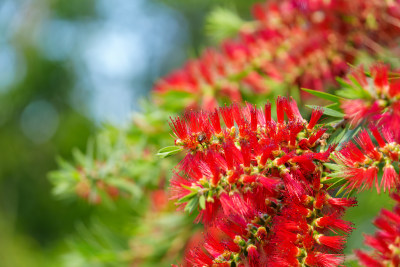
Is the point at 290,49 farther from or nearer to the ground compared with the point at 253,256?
farther from the ground

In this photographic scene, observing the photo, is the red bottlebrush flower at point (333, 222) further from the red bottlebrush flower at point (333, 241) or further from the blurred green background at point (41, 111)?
the blurred green background at point (41, 111)

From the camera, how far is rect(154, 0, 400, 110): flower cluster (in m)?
0.56

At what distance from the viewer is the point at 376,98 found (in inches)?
11.8

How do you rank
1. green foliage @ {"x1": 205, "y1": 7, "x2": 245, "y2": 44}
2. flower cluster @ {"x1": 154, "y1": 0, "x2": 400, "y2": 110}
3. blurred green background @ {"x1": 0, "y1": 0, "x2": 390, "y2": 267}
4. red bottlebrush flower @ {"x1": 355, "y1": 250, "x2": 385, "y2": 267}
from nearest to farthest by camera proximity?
red bottlebrush flower @ {"x1": 355, "y1": 250, "x2": 385, "y2": 267} < flower cluster @ {"x1": 154, "y1": 0, "x2": 400, "y2": 110} < green foliage @ {"x1": 205, "y1": 7, "x2": 245, "y2": 44} < blurred green background @ {"x1": 0, "y1": 0, "x2": 390, "y2": 267}

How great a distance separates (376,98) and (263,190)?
100 millimetres

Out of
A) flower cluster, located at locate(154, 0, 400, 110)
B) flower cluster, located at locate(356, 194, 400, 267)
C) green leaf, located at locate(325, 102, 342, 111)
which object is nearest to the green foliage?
flower cluster, located at locate(154, 0, 400, 110)

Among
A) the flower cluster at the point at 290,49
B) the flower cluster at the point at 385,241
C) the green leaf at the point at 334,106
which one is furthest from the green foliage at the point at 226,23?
the flower cluster at the point at 385,241

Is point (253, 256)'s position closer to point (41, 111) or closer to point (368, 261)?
point (368, 261)

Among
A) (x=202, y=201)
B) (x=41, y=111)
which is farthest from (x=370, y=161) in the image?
(x=41, y=111)

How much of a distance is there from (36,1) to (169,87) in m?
2.82

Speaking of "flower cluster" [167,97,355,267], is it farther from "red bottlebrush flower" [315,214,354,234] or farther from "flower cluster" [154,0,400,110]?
"flower cluster" [154,0,400,110]

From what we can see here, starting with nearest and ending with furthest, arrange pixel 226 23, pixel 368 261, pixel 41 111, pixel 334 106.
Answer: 1. pixel 368 261
2. pixel 334 106
3. pixel 226 23
4. pixel 41 111

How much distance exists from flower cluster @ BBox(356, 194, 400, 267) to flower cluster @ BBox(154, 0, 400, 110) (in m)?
0.33

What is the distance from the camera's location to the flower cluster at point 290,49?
1.85ft
